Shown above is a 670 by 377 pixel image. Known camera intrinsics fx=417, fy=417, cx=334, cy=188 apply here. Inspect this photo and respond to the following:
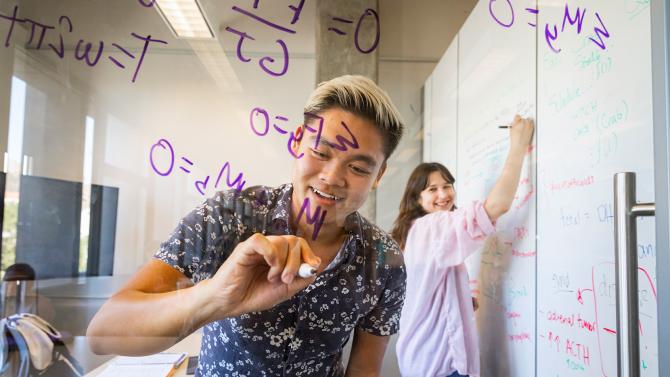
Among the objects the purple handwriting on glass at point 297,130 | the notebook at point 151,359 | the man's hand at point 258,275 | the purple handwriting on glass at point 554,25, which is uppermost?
the purple handwriting on glass at point 554,25

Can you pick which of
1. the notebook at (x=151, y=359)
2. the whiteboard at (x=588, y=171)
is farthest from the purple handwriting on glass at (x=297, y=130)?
the whiteboard at (x=588, y=171)

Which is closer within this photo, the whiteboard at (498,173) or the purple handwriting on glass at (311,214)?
the purple handwriting on glass at (311,214)

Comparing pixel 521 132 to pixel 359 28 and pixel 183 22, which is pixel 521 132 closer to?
pixel 359 28

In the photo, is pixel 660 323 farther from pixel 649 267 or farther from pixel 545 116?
pixel 545 116

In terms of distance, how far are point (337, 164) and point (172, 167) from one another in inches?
9.0

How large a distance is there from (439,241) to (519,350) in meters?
0.36

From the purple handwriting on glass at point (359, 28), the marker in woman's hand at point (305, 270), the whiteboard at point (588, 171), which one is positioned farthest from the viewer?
the whiteboard at point (588, 171)

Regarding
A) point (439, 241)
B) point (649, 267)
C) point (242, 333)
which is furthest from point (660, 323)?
point (242, 333)

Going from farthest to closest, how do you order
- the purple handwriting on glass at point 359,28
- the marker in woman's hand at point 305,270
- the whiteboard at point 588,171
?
the whiteboard at point 588,171 < the purple handwriting on glass at point 359,28 < the marker in woman's hand at point 305,270

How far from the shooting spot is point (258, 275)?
1.60 feet

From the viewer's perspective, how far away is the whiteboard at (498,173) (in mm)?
689

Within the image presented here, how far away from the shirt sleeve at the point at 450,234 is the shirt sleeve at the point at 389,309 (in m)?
0.05

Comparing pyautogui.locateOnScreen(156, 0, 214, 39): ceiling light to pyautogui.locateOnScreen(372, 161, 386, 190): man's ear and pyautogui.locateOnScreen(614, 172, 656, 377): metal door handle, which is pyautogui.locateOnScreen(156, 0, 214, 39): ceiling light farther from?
pyautogui.locateOnScreen(614, 172, 656, 377): metal door handle

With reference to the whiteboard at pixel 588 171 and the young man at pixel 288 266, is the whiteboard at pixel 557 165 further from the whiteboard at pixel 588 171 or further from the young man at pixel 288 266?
the young man at pixel 288 266
